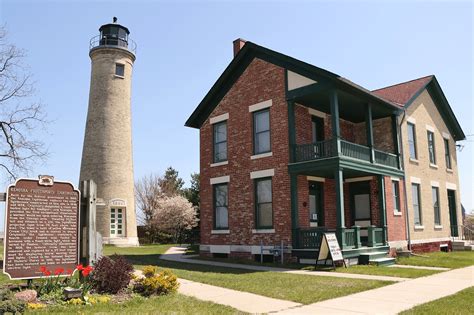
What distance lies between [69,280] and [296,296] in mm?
4796

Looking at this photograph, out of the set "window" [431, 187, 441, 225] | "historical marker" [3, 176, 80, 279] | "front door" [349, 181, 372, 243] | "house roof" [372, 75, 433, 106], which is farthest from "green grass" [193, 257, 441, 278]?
"window" [431, 187, 441, 225]

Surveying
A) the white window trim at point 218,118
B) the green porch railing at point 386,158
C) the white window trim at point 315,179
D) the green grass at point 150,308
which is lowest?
the green grass at point 150,308

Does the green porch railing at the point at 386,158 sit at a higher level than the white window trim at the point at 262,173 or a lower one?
higher

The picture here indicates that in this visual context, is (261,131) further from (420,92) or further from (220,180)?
(420,92)

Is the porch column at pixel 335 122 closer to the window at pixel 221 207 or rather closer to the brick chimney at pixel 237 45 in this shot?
the window at pixel 221 207

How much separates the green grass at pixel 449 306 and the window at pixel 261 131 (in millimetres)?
10039

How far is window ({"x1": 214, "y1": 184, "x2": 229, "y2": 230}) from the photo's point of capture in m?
19.5

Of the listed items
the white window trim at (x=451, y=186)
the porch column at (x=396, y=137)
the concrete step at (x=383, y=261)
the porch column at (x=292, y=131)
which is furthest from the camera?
the white window trim at (x=451, y=186)

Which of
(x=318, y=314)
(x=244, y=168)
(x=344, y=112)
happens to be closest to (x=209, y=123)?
(x=244, y=168)

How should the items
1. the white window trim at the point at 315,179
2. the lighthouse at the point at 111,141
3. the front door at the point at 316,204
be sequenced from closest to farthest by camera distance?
the white window trim at the point at 315,179, the front door at the point at 316,204, the lighthouse at the point at 111,141

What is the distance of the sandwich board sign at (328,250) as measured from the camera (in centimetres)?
1406

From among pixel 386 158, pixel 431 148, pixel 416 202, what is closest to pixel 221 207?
pixel 386 158

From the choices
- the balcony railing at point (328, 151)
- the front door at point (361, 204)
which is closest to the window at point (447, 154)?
the front door at point (361, 204)

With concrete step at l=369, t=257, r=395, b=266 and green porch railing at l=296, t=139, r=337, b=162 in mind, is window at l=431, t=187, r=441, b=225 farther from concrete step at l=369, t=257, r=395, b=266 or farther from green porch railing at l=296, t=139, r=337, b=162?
green porch railing at l=296, t=139, r=337, b=162
